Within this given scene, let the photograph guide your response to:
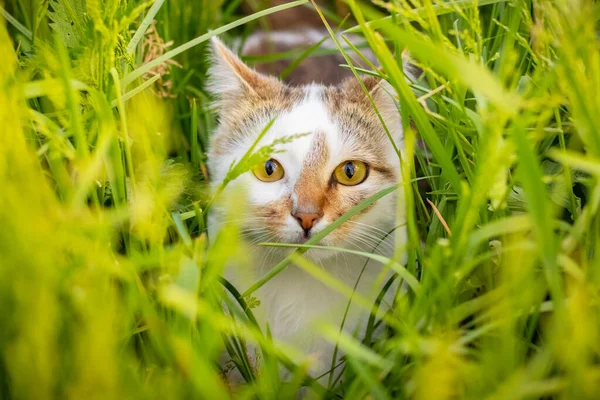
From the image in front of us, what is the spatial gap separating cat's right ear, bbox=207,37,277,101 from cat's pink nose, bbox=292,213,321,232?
439 mm

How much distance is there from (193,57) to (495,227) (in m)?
1.42

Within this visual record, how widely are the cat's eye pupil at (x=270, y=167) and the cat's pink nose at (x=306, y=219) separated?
0.17 meters

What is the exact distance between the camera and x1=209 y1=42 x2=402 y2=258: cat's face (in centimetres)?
112

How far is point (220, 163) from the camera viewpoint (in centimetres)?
136

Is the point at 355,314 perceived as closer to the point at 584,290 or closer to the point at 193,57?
the point at 584,290

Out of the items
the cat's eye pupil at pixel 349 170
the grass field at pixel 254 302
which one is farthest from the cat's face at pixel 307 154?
the grass field at pixel 254 302

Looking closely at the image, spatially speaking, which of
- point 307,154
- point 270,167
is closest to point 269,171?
point 270,167

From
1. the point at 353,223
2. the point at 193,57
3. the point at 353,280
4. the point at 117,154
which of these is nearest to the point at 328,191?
the point at 353,223

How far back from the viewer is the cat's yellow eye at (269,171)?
1210mm

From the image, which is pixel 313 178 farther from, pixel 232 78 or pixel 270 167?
pixel 232 78

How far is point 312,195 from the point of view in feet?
3.63

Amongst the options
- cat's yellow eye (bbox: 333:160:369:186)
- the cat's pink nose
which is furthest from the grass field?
cat's yellow eye (bbox: 333:160:369:186)

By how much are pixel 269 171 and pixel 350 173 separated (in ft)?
0.61

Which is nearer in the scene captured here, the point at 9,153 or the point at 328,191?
the point at 9,153
